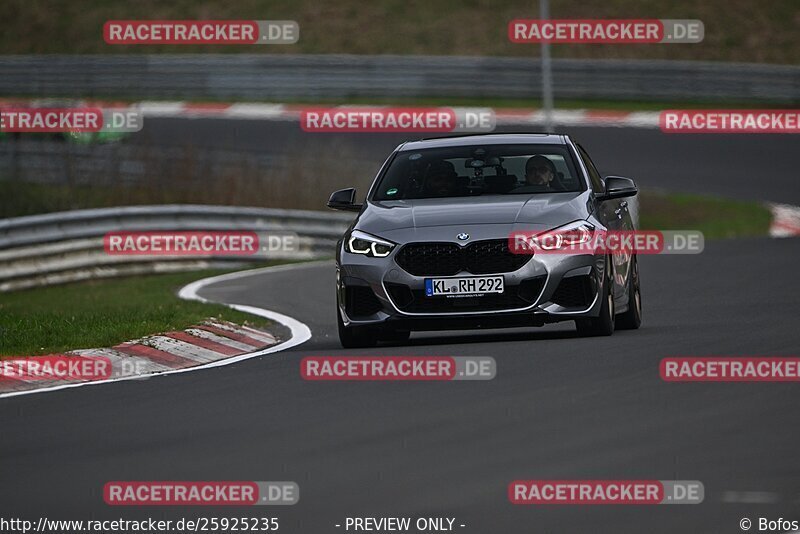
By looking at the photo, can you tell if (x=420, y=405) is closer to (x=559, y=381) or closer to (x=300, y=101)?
(x=559, y=381)

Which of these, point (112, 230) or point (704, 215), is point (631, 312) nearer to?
point (112, 230)

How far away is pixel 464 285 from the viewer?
11977mm

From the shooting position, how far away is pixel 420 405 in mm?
9508

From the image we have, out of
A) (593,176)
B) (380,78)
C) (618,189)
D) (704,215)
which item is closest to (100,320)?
(593,176)

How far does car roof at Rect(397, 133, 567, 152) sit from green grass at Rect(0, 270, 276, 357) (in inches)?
90.0

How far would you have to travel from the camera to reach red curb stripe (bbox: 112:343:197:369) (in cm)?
1259

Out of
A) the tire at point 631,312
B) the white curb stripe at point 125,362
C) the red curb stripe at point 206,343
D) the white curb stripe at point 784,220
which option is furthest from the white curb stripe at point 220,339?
the white curb stripe at point 784,220

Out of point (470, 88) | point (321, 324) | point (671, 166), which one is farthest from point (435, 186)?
point (470, 88)

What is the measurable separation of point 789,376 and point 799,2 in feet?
135

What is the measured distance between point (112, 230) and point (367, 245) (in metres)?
12.7

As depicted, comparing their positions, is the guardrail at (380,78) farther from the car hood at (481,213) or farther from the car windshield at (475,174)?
the car hood at (481,213)

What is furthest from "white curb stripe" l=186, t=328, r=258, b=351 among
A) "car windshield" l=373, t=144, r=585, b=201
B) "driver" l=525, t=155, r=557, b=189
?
"driver" l=525, t=155, r=557, b=189

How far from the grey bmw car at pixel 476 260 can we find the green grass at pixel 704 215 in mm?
15795

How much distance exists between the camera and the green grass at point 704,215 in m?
28.9
